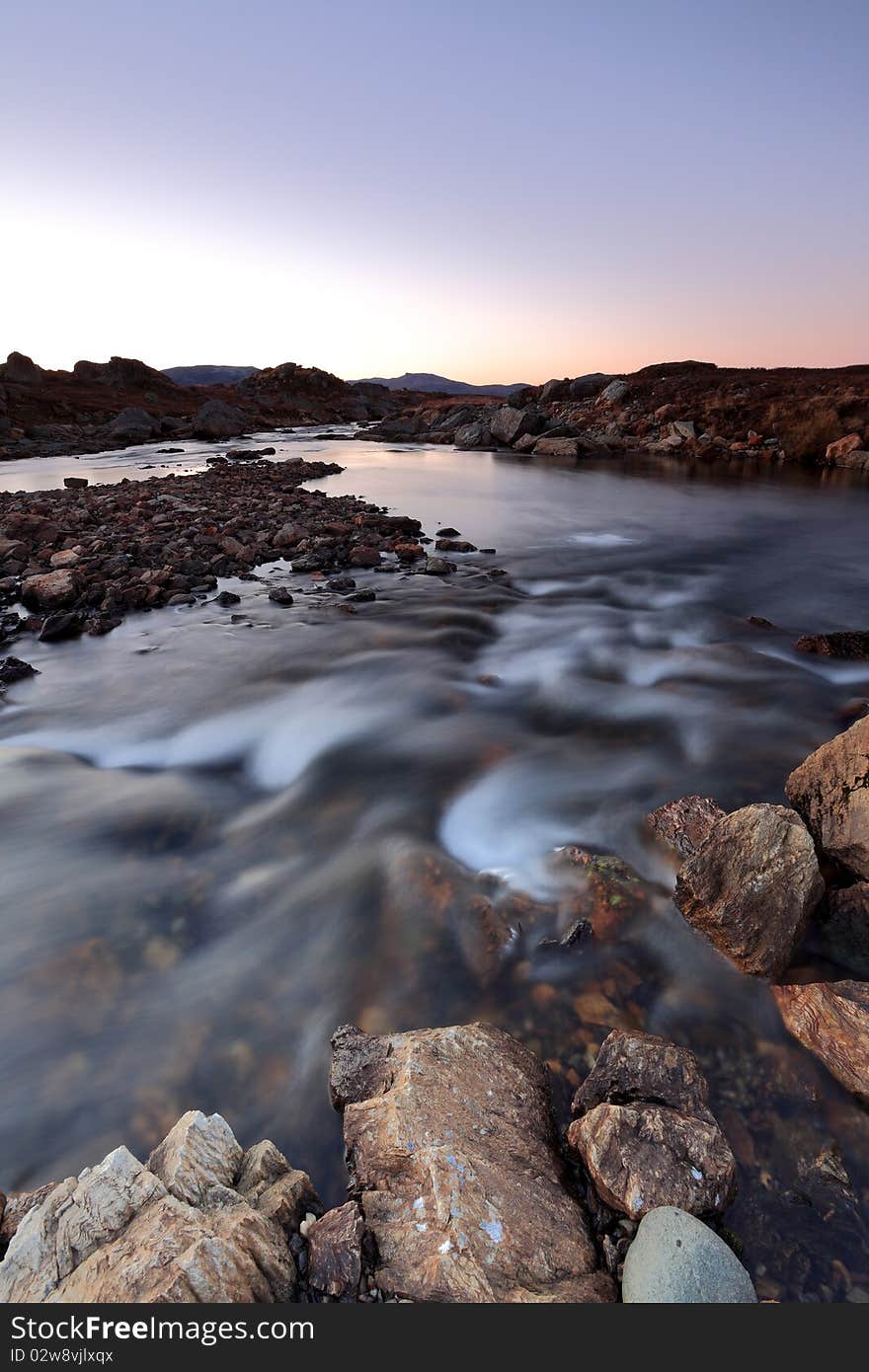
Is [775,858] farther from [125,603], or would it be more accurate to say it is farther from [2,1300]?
[125,603]

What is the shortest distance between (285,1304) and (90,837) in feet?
12.6

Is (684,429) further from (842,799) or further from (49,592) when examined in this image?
(842,799)

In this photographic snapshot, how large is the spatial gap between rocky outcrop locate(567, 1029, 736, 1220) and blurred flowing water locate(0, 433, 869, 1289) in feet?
1.13

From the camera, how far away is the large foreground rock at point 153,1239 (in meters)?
1.90

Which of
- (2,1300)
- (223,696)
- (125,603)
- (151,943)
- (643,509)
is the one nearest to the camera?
(2,1300)

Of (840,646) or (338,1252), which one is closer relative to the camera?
(338,1252)

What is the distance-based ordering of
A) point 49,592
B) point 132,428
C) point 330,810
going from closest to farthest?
point 330,810, point 49,592, point 132,428

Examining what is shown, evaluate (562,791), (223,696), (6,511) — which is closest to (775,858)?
(562,791)

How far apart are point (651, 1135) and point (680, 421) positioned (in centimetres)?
4335

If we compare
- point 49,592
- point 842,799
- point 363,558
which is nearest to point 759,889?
point 842,799

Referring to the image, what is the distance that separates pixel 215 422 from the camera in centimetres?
4525

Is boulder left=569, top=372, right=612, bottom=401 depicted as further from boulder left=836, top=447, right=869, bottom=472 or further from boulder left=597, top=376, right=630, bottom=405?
boulder left=836, top=447, right=869, bottom=472

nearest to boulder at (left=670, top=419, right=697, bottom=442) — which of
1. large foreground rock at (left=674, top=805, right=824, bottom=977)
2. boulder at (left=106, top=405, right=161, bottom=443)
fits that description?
boulder at (left=106, top=405, right=161, bottom=443)

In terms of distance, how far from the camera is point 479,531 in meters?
16.8
